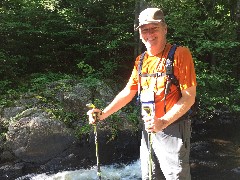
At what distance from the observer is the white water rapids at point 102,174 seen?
8023mm

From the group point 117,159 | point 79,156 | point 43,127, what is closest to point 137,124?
point 117,159

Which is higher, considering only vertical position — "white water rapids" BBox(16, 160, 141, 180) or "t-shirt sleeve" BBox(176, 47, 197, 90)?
"t-shirt sleeve" BBox(176, 47, 197, 90)

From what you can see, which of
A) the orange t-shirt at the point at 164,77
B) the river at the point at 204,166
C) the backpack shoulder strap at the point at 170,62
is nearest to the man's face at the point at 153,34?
the orange t-shirt at the point at 164,77

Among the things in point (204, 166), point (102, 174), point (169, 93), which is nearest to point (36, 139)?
point (102, 174)

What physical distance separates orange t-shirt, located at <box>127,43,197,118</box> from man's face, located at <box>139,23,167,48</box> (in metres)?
0.11

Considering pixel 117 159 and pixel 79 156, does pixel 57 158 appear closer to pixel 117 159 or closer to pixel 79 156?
pixel 79 156

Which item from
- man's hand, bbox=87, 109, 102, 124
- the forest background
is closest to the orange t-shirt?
man's hand, bbox=87, 109, 102, 124

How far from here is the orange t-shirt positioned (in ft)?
9.59

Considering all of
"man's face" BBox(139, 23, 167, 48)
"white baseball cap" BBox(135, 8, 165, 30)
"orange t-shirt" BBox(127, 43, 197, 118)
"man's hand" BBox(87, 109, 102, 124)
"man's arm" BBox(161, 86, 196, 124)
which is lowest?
"man's hand" BBox(87, 109, 102, 124)

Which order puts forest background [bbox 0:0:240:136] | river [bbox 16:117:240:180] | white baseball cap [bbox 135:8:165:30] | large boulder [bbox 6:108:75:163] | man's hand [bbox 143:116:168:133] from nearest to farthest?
man's hand [bbox 143:116:168:133] < white baseball cap [bbox 135:8:165:30] < river [bbox 16:117:240:180] < large boulder [bbox 6:108:75:163] < forest background [bbox 0:0:240:136]

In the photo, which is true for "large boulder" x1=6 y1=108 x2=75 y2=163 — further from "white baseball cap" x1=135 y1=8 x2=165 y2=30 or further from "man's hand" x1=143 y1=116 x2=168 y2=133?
"man's hand" x1=143 y1=116 x2=168 y2=133

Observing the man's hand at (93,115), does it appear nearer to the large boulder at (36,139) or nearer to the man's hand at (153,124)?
the man's hand at (153,124)

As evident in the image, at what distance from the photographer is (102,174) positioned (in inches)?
326

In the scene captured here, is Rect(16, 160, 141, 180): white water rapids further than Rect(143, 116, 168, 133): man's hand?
Yes
